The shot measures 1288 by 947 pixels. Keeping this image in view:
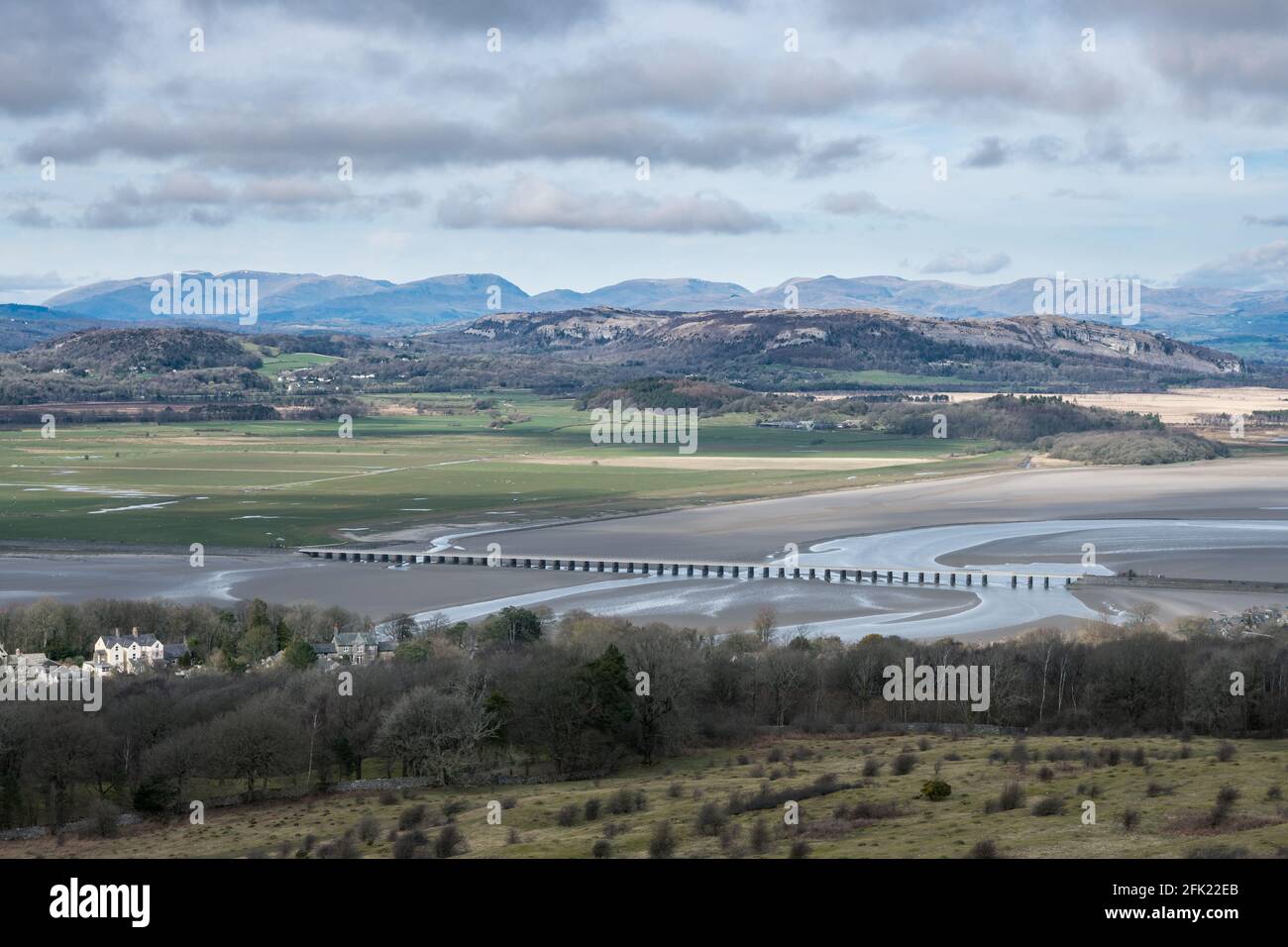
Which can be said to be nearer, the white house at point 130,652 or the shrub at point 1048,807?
the shrub at point 1048,807

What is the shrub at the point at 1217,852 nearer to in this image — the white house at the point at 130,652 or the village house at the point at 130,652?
the village house at the point at 130,652

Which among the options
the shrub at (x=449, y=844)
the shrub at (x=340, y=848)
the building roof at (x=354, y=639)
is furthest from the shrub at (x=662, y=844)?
the building roof at (x=354, y=639)

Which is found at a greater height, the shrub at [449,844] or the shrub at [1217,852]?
the shrub at [1217,852]

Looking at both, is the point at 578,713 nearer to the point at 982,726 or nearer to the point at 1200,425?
the point at 982,726

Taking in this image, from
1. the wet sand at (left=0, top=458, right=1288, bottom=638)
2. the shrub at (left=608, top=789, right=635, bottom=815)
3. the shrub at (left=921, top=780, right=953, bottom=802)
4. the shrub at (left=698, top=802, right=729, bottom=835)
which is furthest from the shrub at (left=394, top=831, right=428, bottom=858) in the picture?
the wet sand at (left=0, top=458, right=1288, bottom=638)
